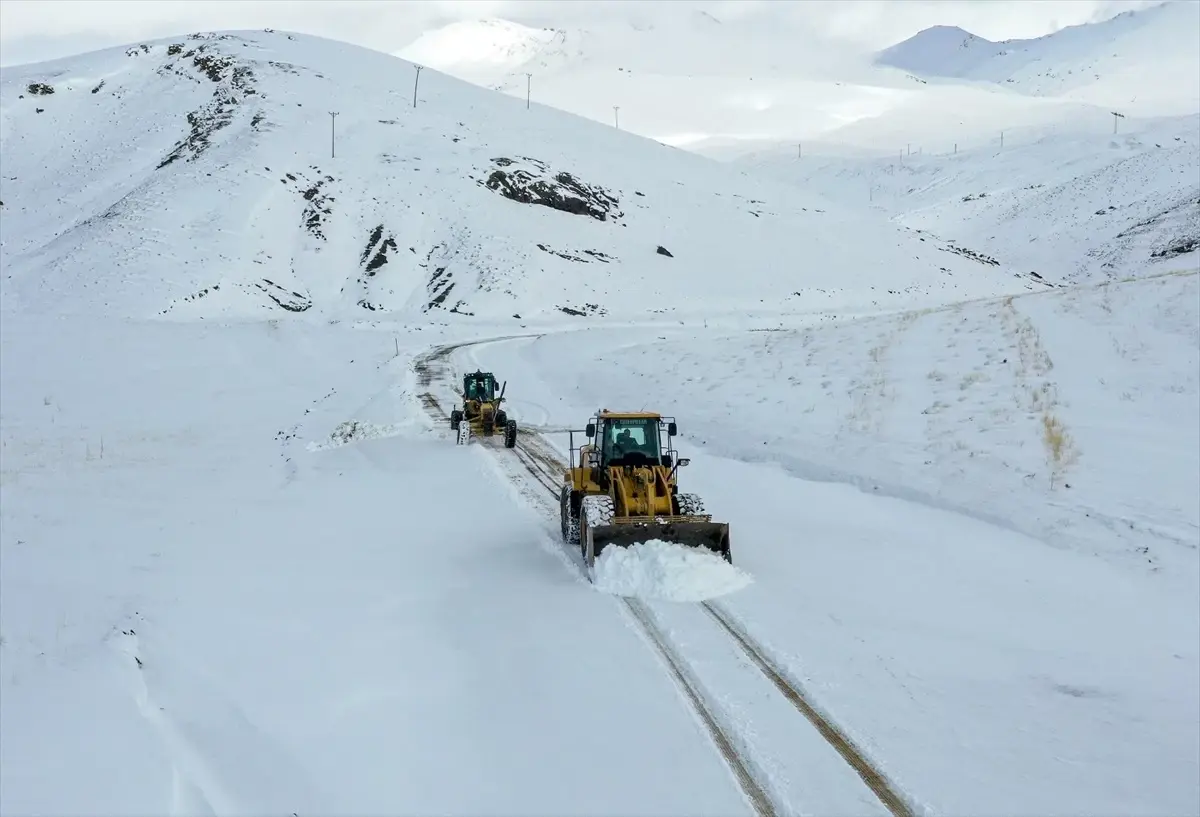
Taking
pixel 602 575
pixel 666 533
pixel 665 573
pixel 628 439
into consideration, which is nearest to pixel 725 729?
pixel 665 573

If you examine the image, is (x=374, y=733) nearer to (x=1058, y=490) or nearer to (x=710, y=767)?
(x=710, y=767)

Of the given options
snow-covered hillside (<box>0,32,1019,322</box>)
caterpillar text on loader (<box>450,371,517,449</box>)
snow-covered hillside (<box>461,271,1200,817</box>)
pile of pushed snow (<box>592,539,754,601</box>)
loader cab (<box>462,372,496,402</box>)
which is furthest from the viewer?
snow-covered hillside (<box>0,32,1019,322</box>)

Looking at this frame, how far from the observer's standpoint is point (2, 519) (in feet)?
50.1

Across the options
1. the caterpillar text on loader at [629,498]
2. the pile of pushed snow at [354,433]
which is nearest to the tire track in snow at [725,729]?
the caterpillar text on loader at [629,498]

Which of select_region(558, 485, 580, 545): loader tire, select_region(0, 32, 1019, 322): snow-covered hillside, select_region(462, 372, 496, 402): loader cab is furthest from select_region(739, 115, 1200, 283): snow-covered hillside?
select_region(558, 485, 580, 545): loader tire

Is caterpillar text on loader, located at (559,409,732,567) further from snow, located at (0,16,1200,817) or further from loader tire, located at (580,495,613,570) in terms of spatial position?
snow, located at (0,16,1200,817)

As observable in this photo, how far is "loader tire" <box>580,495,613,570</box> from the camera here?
1201 cm

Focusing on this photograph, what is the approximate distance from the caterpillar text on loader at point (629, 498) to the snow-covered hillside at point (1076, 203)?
205 ft

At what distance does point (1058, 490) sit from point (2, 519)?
688 inches

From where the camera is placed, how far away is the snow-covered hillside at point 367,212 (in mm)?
59469

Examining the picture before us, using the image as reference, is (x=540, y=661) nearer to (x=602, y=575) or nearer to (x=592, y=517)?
(x=602, y=575)

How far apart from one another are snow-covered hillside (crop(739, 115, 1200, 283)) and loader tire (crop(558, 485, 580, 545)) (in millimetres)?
62731

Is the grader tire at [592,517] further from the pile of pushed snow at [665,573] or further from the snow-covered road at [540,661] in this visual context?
the snow-covered road at [540,661]

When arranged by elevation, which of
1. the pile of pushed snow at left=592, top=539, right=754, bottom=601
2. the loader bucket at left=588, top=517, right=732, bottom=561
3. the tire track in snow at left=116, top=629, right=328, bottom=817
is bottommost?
the tire track in snow at left=116, top=629, right=328, bottom=817
